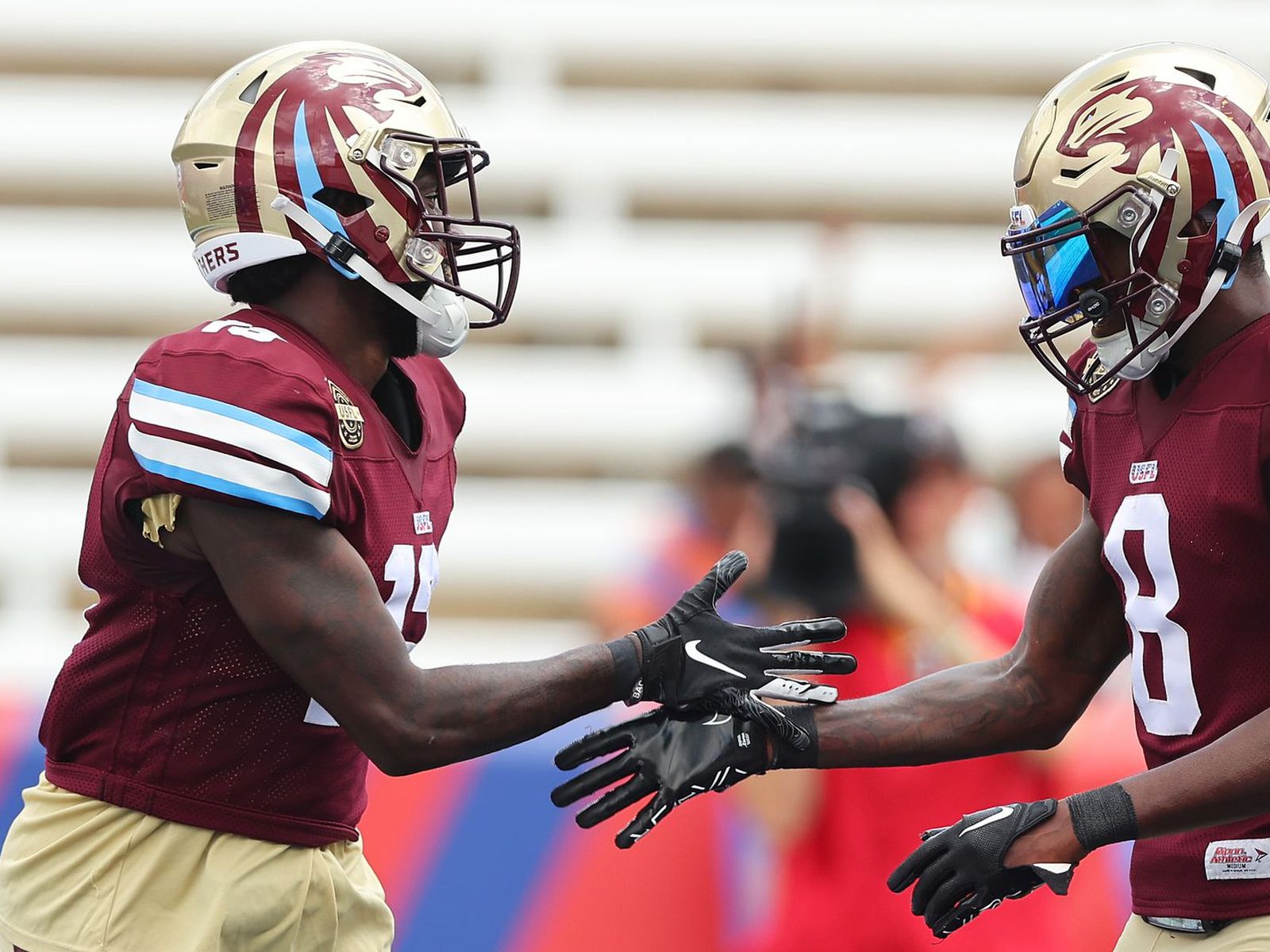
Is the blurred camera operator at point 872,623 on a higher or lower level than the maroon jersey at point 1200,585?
lower

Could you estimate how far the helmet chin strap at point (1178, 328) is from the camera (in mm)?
2402

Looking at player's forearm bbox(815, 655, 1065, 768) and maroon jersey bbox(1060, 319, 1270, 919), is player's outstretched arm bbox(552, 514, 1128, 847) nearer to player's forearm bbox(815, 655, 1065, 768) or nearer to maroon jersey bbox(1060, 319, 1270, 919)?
player's forearm bbox(815, 655, 1065, 768)

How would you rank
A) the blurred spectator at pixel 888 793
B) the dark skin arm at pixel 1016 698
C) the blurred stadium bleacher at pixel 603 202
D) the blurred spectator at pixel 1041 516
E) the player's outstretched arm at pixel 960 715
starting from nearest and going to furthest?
the player's outstretched arm at pixel 960 715, the dark skin arm at pixel 1016 698, the blurred spectator at pixel 888 793, the blurred spectator at pixel 1041 516, the blurred stadium bleacher at pixel 603 202

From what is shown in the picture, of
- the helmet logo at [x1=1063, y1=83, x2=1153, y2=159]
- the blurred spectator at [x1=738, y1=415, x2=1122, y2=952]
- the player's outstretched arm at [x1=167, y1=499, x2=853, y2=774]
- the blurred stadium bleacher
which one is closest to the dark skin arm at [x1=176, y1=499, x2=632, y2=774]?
the player's outstretched arm at [x1=167, y1=499, x2=853, y2=774]

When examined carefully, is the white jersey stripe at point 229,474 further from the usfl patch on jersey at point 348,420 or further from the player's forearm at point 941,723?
the player's forearm at point 941,723

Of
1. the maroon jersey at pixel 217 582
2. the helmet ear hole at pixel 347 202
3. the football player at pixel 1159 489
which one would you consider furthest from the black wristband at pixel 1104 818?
the helmet ear hole at pixel 347 202

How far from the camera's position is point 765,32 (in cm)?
661

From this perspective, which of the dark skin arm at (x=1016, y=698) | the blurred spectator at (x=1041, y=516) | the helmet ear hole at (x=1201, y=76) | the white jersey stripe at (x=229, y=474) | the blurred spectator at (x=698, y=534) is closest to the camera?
the white jersey stripe at (x=229, y=474)

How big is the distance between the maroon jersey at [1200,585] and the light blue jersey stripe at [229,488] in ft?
3.80

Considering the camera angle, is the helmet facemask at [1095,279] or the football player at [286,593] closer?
the football player at [286,593]

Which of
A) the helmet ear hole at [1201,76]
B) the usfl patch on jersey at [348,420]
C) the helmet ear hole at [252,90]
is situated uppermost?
the helmet ear hole at [1201,76]

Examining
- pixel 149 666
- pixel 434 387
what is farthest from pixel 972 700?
pixel 149 666

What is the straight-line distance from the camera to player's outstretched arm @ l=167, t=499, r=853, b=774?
2.27m

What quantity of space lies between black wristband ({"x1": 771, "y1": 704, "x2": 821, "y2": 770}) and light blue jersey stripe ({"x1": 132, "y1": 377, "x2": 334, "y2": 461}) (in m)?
0.89
